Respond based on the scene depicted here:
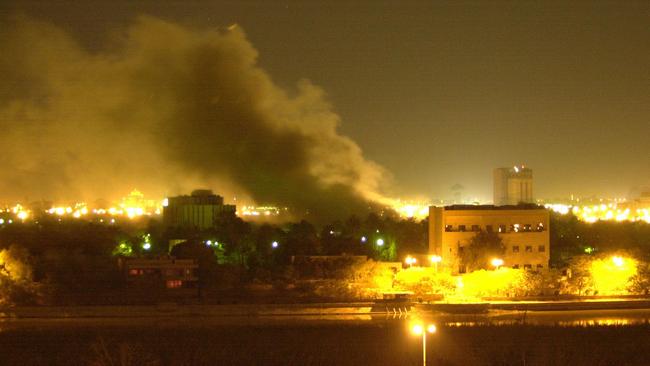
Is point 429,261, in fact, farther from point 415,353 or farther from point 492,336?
point 415,353

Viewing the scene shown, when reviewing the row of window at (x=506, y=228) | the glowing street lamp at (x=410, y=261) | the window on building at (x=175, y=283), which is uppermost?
the row of window at (x=506, y=228)

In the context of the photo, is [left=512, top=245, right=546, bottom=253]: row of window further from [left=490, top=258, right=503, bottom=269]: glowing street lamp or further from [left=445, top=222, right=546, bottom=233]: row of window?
[left=490, top=258, right=503, bottom=269]: glowing street lamp

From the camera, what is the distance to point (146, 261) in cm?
1255

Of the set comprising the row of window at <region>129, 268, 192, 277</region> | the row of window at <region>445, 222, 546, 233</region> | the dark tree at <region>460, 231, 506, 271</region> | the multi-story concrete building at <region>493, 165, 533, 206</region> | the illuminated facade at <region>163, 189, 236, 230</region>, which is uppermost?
the multi-story concrete building at <region>493, 165, 533, 206</region>

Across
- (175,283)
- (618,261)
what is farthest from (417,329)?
(618,261)

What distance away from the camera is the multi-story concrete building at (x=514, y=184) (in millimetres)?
42750

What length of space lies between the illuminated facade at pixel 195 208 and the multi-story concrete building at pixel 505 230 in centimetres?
909

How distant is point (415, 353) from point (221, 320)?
329 centimetres

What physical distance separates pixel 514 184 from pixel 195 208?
25.2 metres

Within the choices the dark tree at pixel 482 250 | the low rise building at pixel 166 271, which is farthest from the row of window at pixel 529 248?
the low rise building at pixel 166 271

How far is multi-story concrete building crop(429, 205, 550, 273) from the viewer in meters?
14.2

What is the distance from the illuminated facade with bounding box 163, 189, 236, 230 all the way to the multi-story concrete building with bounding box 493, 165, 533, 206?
23150 millimetres

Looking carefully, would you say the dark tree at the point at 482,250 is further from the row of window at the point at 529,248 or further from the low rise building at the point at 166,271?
the low rise building at the point at 166,271

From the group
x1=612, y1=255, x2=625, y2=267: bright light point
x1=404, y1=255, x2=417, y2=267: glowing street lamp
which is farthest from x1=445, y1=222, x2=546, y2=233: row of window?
x1=612, y1=255, x2=625, y2=267: bright light point
